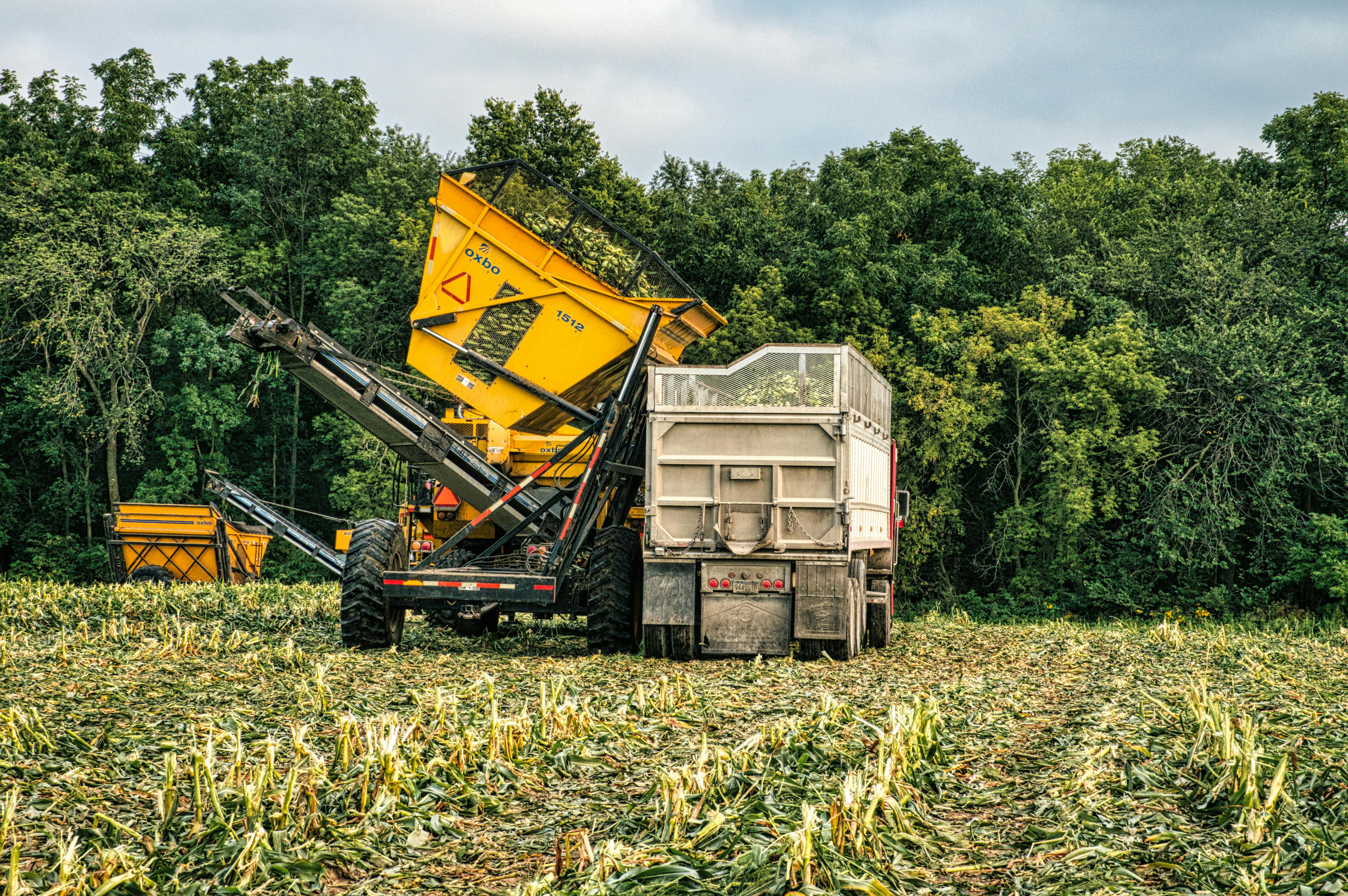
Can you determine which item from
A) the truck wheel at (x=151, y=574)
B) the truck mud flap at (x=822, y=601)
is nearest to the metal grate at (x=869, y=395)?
the truck mud flap at (x=822, y=601)

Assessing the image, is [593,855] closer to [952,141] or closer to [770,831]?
[770,831]

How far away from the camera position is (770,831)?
4523mm

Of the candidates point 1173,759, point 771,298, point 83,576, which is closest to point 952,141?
point 771,298

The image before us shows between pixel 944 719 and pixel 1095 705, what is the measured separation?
140 cm

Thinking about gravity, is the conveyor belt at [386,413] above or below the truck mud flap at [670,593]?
above

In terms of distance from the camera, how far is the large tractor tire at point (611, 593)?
11328 mm

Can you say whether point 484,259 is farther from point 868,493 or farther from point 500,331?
point 868,493

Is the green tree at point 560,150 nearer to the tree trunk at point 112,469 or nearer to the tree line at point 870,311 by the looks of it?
the tree line at point 870,311

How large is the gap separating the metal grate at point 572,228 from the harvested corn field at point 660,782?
18.7 feet

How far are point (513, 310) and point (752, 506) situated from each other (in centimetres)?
408

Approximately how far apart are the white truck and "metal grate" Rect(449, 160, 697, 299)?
10.1 ft

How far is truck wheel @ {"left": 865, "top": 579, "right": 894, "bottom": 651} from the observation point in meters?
13.4

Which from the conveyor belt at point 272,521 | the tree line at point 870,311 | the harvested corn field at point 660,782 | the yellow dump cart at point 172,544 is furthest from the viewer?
the tree line at point 870,311

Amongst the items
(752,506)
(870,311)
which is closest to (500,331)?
(752,506)
